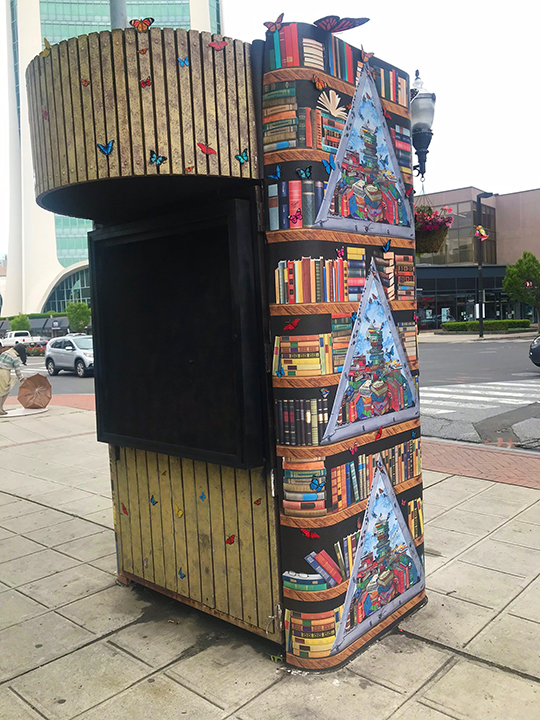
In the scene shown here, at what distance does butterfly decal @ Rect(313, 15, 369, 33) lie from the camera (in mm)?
2947

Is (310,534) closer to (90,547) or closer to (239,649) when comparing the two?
(239,649)

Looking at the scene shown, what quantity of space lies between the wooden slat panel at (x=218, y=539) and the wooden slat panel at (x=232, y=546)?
1.2 inches

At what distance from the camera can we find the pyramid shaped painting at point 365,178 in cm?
315

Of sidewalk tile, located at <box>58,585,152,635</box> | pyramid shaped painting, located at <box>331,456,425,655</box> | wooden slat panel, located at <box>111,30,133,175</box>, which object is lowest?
sidewalk tile, located at <box>58,585,152,635</box>

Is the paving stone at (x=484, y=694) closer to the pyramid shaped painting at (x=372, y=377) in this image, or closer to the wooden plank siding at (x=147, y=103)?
the pyramid shaped painting at (x=372, y=377)

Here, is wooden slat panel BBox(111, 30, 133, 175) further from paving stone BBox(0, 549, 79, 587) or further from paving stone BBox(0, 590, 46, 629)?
paving stone BBox(0, 549, 79, 587)

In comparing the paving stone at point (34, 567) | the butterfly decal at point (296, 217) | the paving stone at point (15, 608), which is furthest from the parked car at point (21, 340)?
the butterfly decal at point (296, 217)

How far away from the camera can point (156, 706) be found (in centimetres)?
284

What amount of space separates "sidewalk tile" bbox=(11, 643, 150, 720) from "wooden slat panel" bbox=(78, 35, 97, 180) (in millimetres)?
2451

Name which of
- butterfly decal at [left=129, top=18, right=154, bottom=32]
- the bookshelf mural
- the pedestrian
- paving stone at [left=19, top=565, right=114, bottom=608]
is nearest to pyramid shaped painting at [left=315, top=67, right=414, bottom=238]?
the bookshelf mural

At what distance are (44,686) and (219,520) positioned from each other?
3.86ft

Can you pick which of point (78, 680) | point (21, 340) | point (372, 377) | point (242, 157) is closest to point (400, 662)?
point (372, 377)

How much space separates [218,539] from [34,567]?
1.95 meters

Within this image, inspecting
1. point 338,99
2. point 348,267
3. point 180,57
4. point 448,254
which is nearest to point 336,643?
point 348,267
